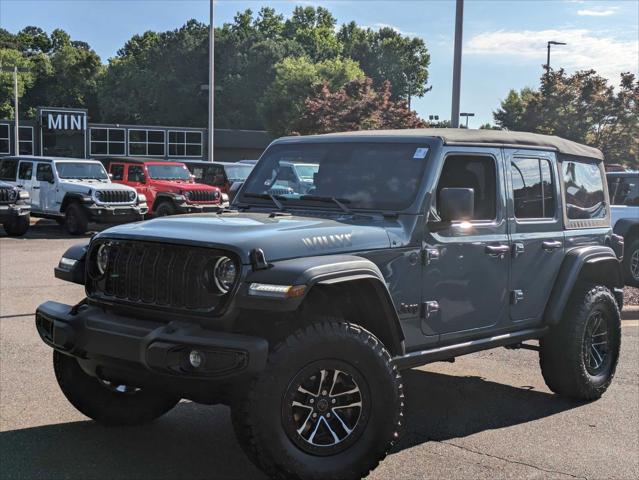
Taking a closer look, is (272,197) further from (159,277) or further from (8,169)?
(8,169)

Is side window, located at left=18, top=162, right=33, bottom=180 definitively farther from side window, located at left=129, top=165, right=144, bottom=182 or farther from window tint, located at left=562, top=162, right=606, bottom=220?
window tint, located at left=562, top=162, right=606, bottom=220

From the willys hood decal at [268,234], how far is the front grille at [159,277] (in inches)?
2.6

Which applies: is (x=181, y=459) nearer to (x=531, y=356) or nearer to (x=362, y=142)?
(x=362, y=142)

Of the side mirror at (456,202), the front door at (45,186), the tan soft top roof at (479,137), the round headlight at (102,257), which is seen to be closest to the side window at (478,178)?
the tan soft top roof at (479,137)

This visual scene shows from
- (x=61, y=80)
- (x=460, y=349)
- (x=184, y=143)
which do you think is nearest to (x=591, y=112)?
(x=184, y=143)

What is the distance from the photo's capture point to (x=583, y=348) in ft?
18.7

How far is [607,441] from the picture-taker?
4.89m

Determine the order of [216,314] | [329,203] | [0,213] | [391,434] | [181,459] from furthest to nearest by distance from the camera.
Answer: [0,213] < [329,203] < [181,459] < [391,434] < [216,314]

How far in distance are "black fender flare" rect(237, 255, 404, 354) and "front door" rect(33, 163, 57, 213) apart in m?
16.1

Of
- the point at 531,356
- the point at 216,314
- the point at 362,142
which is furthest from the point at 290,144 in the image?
the point at 531,356

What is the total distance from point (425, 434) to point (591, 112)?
102ft

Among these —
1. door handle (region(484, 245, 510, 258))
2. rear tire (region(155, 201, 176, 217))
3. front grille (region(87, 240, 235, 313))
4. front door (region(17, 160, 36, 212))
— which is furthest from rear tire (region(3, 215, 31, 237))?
door handle (region(484, 245, 510, 258))

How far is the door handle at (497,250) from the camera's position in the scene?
16.2 feet

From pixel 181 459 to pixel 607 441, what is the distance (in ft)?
8.92
